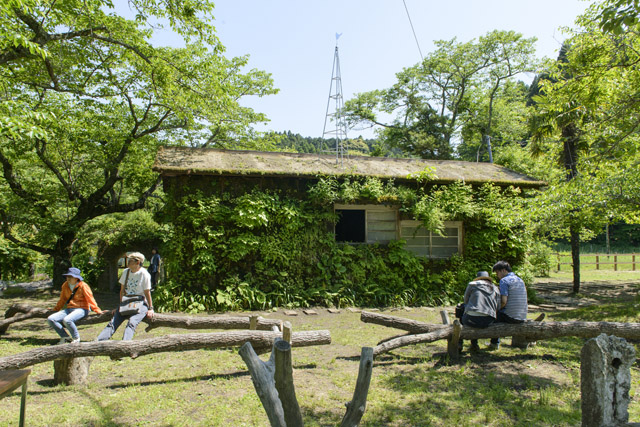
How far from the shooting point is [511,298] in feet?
22.0

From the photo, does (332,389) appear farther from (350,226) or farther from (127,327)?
(350,226)

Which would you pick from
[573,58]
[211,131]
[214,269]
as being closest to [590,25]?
[573,58]

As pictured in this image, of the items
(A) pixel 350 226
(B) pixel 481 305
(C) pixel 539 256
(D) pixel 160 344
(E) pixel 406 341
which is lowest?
(E) pixel 406 341

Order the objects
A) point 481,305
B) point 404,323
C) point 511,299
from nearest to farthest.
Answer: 1. point 481,305
2. point 511,299
3. point 404,323

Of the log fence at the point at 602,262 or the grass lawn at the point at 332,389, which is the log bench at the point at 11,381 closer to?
the grass lawn at the point at 332,389

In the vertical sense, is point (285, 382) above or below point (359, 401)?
above

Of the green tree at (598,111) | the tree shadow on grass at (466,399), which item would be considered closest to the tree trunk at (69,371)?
the tree shadow on grass at (466,399)

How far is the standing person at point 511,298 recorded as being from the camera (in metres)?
6.62

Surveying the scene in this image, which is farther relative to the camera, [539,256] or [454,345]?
[539,256]

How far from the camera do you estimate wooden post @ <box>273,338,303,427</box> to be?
3.32m

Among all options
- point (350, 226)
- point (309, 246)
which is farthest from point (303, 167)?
point (350, 226)

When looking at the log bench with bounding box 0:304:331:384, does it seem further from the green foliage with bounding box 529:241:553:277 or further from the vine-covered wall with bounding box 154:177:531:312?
the green foliage with bounding box 529:241:553:277

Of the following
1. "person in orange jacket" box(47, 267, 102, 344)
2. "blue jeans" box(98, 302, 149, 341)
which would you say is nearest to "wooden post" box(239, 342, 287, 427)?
"blue jeans" box(98, 302, 149, 341)

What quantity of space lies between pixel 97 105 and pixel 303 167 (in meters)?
8.47
